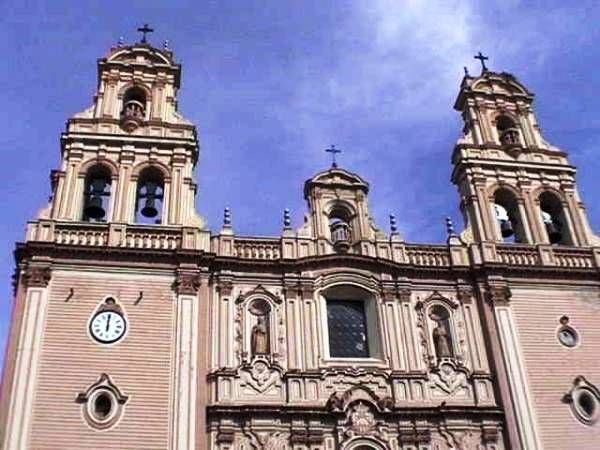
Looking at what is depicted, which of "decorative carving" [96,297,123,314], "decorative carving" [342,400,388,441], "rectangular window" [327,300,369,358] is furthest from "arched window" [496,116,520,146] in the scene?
"decorative carving" [96,297,123,314]

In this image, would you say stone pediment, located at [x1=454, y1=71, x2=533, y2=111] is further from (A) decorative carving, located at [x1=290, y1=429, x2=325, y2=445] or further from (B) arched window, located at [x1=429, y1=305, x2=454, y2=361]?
(A) decorative carving, located at [x1=290, y1=429, x2=325, y2=445]

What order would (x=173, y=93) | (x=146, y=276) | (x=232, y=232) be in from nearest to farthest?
1. (x=146, y=276)
2. (x=232, y=232)
3. (x=173, y=93)

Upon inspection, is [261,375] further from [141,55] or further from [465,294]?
[141,55]

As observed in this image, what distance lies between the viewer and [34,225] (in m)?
23.8

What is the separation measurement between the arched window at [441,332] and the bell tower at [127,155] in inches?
302

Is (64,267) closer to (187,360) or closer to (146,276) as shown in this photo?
(146,276)

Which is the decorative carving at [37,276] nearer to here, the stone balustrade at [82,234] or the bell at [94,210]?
the stone balustrade at [82,234]

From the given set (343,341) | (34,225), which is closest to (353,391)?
(343,341)

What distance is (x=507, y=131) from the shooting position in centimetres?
3067

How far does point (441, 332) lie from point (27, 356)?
1177 centimetres

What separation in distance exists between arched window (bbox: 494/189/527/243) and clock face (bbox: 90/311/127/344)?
1305 cm

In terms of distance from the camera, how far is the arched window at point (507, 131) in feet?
99.5

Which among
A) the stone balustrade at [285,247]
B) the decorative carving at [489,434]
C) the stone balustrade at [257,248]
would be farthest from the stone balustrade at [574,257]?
the stone balustrade at [257,248]

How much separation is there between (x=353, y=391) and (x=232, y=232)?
6288 millimetres
